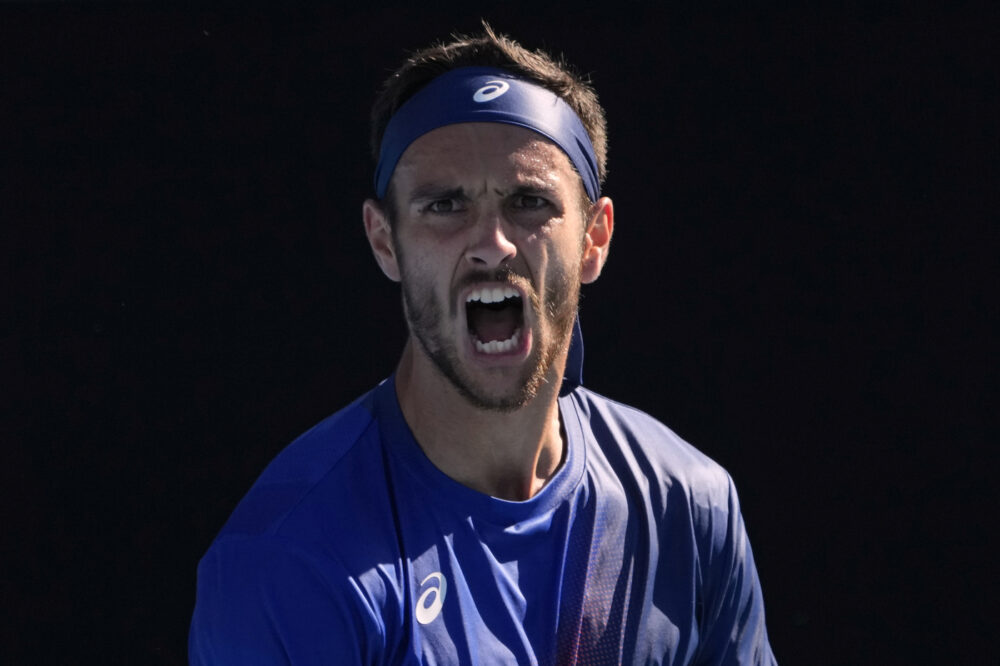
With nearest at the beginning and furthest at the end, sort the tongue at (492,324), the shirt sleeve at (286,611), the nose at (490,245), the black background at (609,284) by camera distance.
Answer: the shirt sleeve at (286,611) < the nose at (490,245) < the tongue at (492,324) < the black background at (609,284)

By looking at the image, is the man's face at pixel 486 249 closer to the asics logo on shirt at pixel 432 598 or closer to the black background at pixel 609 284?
the asics logo on shirt at pixel 432 598

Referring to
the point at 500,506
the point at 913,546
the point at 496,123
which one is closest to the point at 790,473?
the point at 913,546

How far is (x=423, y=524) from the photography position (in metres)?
1.73

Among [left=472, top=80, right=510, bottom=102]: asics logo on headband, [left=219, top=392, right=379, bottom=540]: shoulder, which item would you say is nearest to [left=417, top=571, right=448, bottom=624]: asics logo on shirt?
[left=219, top=392, right=379, bottom=540]: shoulder

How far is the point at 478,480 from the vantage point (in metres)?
1.84

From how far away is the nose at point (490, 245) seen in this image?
5.65ft

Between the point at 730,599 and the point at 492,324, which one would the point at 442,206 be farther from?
the point at 730,599

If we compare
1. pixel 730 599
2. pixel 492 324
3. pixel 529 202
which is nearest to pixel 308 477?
pixel 492 324

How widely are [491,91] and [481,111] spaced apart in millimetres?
46

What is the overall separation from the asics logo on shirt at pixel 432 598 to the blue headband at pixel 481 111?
0.63 meters

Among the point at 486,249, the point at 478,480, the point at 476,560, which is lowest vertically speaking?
the point at 476,560

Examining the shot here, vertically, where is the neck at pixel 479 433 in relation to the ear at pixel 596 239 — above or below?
below

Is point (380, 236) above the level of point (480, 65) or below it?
below

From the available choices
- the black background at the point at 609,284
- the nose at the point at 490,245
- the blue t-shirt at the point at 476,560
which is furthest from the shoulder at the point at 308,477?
the black background at the point at 609,284
